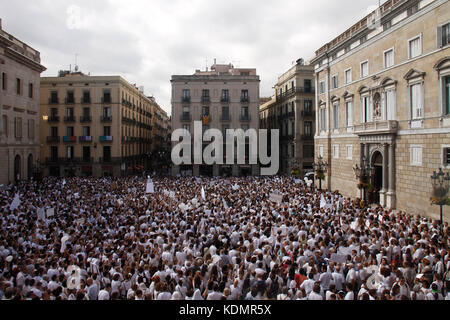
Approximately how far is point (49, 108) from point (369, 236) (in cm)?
4420

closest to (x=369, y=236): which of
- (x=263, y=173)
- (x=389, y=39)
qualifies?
(x=389, y=39)

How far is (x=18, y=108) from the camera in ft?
105

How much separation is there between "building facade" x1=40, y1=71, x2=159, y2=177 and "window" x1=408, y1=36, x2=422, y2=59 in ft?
114

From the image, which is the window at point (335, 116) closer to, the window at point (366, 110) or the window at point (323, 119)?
the window at point (323, 119)

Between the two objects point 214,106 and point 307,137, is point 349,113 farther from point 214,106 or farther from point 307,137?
point 214,106

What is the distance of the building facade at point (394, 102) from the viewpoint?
58.3 ft

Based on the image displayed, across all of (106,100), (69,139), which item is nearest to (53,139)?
(69,139)

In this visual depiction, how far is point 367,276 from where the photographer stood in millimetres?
8570

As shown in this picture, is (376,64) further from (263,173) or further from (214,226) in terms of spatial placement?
(263,173)

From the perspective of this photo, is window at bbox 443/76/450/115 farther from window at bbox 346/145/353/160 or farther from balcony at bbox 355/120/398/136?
window at bbox 346/145/353/160

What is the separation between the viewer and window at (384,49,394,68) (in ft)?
70.6

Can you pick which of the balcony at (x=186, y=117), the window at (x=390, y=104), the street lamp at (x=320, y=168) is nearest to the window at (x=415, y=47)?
the window at (x=390, y=104)

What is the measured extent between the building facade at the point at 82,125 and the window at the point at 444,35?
36.6 m
